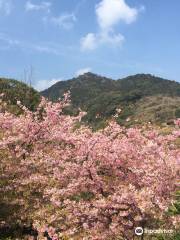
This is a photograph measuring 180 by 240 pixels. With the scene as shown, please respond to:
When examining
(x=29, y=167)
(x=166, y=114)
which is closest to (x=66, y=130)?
(x=29, y=167)

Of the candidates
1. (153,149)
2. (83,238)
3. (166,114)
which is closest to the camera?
(83,238)

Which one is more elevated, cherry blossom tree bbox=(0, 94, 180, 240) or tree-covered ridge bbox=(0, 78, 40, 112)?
tree-covered ridge bbox=(0, 78, 40, 112)

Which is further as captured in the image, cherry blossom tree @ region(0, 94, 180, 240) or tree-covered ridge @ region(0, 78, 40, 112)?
tree-covered ridge @ region(0, 78, 40, 112)

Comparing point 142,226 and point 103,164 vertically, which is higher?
point 103,164

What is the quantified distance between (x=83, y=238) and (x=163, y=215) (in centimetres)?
216

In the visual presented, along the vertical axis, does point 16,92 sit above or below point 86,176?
above

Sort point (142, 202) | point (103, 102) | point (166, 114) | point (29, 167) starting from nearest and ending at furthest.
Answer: point (142, 202) → point (29, 167) → point (166, 114) → point (103, 102)

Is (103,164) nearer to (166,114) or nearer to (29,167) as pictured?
(29,167)

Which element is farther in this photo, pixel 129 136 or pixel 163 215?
pixel 129 136

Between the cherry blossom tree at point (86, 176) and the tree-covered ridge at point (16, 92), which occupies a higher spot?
the tree-covered ridge at point (16, 92)

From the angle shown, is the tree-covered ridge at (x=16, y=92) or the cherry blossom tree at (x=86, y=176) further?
the tree-covered ridge at (x=16, y=92)

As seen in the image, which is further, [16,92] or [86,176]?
[16,92]

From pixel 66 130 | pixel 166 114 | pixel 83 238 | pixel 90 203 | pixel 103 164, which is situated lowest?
pixel 83 238

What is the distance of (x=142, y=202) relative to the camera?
10664mm
